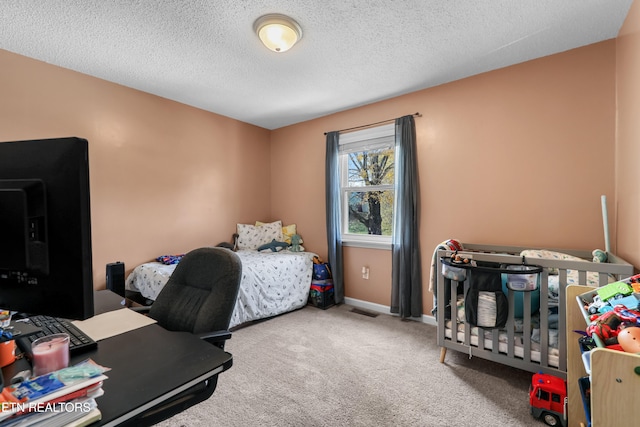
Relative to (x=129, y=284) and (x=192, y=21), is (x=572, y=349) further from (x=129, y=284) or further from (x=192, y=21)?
(x=129, y=284)

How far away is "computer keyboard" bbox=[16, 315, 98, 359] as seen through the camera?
2.94 feet

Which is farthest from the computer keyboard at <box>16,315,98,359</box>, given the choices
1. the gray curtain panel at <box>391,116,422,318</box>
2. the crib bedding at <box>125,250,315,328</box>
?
the gray curtain panel at <box>391,116,422,318</box>

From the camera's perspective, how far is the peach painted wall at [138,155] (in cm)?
242

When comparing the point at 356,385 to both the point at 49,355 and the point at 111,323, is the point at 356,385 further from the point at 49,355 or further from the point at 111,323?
the point at 49,355

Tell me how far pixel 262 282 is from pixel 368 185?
171 centimetres

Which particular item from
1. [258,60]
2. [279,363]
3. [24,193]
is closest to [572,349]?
[279,363]

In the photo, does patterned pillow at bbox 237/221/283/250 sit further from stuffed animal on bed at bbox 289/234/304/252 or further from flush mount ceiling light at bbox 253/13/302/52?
flush mount ceiling light at bbox 253/13/302/52

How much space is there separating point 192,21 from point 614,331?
2.76m

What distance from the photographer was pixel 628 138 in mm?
1824

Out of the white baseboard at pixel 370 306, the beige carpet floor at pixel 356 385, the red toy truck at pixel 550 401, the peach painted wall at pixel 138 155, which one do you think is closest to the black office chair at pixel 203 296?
the beige carpet floor at pixel 356 385

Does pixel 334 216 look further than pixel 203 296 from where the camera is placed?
Yes

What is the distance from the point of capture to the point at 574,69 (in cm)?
225

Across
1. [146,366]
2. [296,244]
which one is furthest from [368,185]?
[146,366]

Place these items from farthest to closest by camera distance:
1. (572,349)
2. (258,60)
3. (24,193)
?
(258,60) → (572,349) → (24,193)
